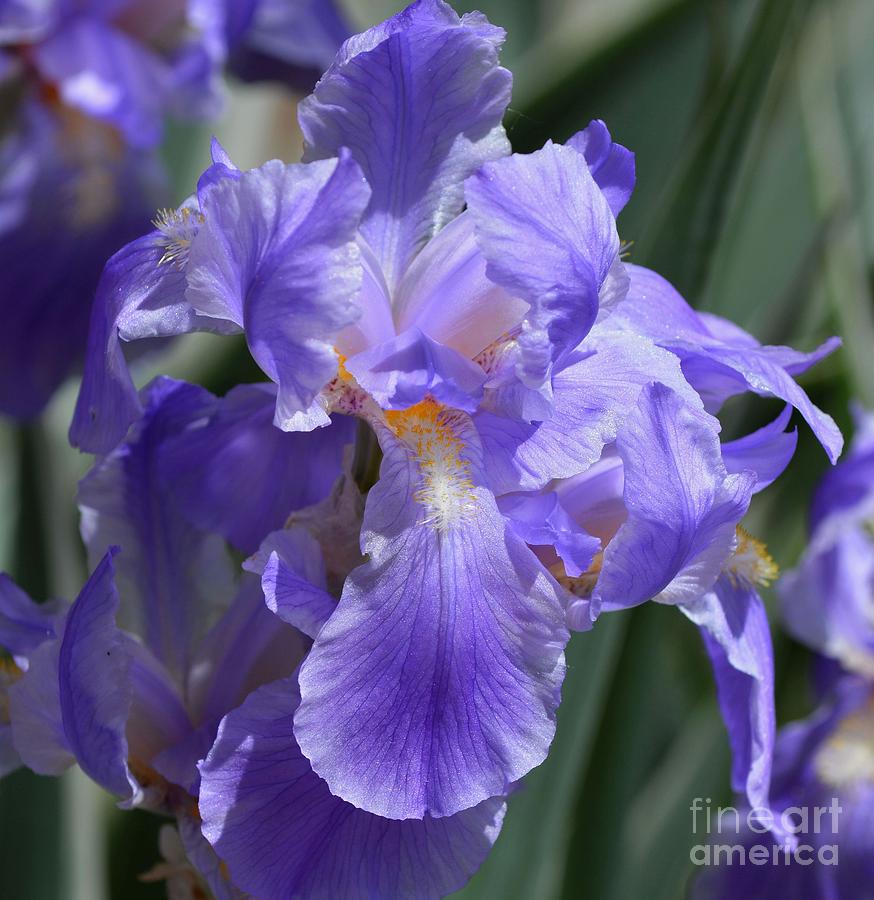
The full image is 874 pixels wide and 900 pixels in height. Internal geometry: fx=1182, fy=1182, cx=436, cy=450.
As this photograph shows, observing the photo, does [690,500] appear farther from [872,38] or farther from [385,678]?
[872,38]

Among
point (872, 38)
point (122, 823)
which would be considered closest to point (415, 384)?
→ point (122, 823)

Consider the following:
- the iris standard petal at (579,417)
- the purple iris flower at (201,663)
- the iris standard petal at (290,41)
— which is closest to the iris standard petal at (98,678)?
the purple iris flower at (201,663)

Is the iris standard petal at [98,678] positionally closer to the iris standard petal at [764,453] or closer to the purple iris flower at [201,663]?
the purple iris flower at [201,663]

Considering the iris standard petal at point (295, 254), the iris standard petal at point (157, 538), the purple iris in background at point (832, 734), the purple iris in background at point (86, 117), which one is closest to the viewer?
the iris standard petal at point (295, 254)

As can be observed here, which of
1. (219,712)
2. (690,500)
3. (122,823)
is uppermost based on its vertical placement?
(690,500)

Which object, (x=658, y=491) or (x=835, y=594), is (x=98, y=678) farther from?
(x=835, y=594)

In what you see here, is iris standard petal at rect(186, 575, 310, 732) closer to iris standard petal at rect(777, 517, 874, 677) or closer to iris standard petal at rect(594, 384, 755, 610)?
iris standard petal at rect(594, 384, 755, 610)

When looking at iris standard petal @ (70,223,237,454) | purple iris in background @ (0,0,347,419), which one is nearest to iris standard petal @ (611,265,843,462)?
iris standard petal @ (70,223,237,454)
